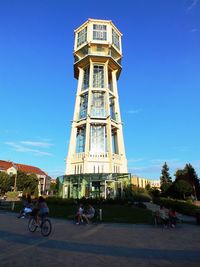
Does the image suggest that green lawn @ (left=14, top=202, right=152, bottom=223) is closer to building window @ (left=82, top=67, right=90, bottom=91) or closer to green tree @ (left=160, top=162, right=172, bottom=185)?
building window @ (left=82, top=67, right=90, bottom=91)

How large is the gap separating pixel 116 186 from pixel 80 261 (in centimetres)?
3123

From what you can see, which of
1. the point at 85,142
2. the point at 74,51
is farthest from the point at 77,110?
the point at 74,51

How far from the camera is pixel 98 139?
45875mm

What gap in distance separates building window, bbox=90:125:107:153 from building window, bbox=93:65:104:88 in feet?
32.0

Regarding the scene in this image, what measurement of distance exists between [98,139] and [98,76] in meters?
14.6

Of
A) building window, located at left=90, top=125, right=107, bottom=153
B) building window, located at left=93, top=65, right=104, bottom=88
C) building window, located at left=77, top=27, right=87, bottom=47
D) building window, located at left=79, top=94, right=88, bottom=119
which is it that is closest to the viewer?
building window, located at left=90, top=125, right=107, bottom=153

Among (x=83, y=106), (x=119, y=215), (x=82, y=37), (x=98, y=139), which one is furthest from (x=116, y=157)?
(x=82, y=37)

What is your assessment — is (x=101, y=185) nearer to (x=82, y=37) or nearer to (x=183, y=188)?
(x=183, y=188)

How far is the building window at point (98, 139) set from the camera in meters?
45.0

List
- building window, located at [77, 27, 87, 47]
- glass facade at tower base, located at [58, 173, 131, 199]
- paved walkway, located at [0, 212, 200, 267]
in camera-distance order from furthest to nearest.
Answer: building window, located at [77, 27, 87, 47]
glass facade at tower base, located at [58, 173, 131, 199]
paved walkway, located at [0, 212, 200, 267]

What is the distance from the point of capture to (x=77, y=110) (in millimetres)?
48219

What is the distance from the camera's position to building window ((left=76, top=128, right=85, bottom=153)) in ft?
155

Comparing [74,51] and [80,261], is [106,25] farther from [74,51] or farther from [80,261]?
[80,261]

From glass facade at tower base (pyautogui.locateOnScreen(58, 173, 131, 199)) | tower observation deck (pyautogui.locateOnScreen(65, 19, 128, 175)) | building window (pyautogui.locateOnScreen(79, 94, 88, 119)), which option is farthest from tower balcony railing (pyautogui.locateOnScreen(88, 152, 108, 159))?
building window (pyautogui.locateOnScreen(79, 94, 88, 119))
